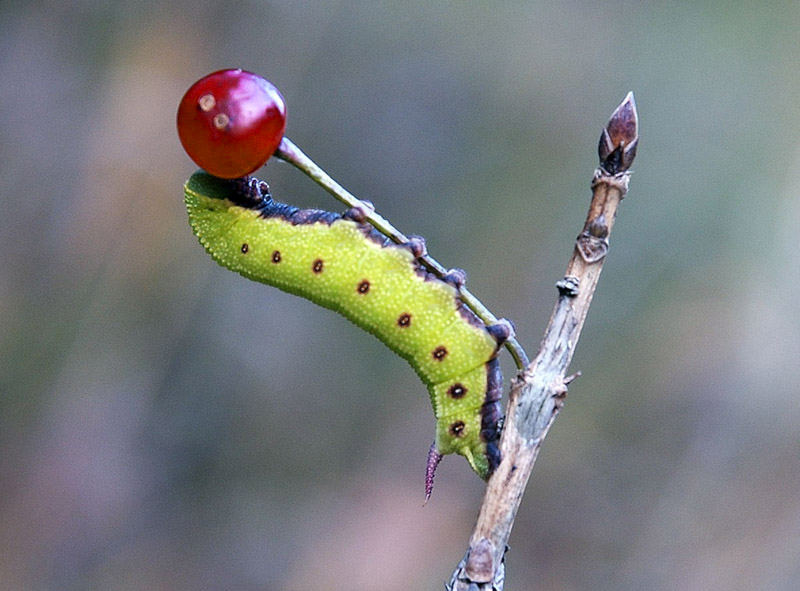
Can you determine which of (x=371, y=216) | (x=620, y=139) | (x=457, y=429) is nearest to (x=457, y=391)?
(x=457, y=429)

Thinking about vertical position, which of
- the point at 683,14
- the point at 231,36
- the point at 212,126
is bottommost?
the point at 212,126

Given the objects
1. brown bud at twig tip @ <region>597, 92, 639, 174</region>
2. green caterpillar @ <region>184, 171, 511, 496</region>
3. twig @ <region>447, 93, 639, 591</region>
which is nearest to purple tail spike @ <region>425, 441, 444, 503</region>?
green caterpillar @ <region>184, 171, 511, 496</region>

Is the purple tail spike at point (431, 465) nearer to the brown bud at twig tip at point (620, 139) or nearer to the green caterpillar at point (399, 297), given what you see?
the green caterpillar at point (399, 297)

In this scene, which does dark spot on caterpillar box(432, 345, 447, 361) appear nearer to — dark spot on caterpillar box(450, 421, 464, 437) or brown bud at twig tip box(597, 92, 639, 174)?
dark spot on caterpillar box(450, 421, 464, 437)

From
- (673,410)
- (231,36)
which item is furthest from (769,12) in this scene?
(231,36)

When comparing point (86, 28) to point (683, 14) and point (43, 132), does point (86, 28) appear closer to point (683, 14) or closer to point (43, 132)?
point (43, 132)

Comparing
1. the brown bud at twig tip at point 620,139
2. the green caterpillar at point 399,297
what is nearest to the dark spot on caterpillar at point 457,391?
the green caterpillar at point 399,297

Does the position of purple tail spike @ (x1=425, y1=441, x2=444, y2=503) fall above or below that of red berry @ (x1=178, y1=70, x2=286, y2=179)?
below
